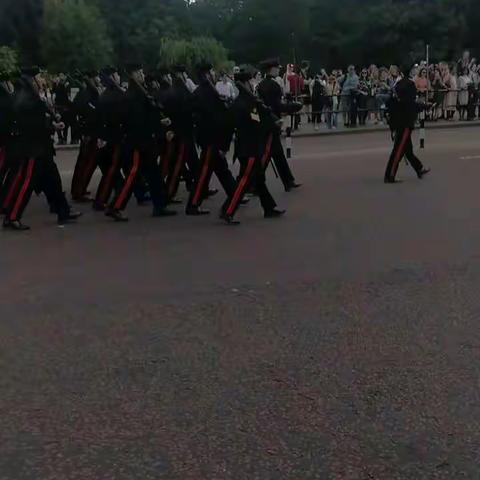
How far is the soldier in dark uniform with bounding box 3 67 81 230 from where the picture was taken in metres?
9.72

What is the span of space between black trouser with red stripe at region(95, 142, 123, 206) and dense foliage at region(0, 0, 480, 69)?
1496 inches

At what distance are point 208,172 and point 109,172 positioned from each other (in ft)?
4.73

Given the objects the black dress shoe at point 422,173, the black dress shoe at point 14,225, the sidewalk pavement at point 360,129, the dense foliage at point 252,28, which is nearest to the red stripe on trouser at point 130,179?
the black dress shoe at point 14,225

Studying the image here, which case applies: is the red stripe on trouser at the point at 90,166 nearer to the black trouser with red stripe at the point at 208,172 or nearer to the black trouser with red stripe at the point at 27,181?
the black trouser with red stripe at the point at 27,181

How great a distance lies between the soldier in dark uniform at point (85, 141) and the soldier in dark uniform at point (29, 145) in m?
1.85

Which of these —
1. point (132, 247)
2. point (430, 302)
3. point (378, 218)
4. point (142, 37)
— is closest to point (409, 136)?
point (378, 218)

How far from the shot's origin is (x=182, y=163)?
11484mm

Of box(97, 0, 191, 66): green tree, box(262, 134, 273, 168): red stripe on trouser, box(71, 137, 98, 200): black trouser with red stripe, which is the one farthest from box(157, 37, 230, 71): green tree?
box(262, 134, 273, 168): red stripe on trouser

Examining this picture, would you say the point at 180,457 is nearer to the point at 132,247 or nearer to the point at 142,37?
the point at 132,247

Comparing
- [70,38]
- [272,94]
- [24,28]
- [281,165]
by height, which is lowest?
[281,165]

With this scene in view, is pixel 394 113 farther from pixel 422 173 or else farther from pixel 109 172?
pixel 109 172

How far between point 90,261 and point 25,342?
2.54m

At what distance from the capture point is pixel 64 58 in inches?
2554

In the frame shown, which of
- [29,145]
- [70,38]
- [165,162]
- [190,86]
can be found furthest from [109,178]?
[70,38]
